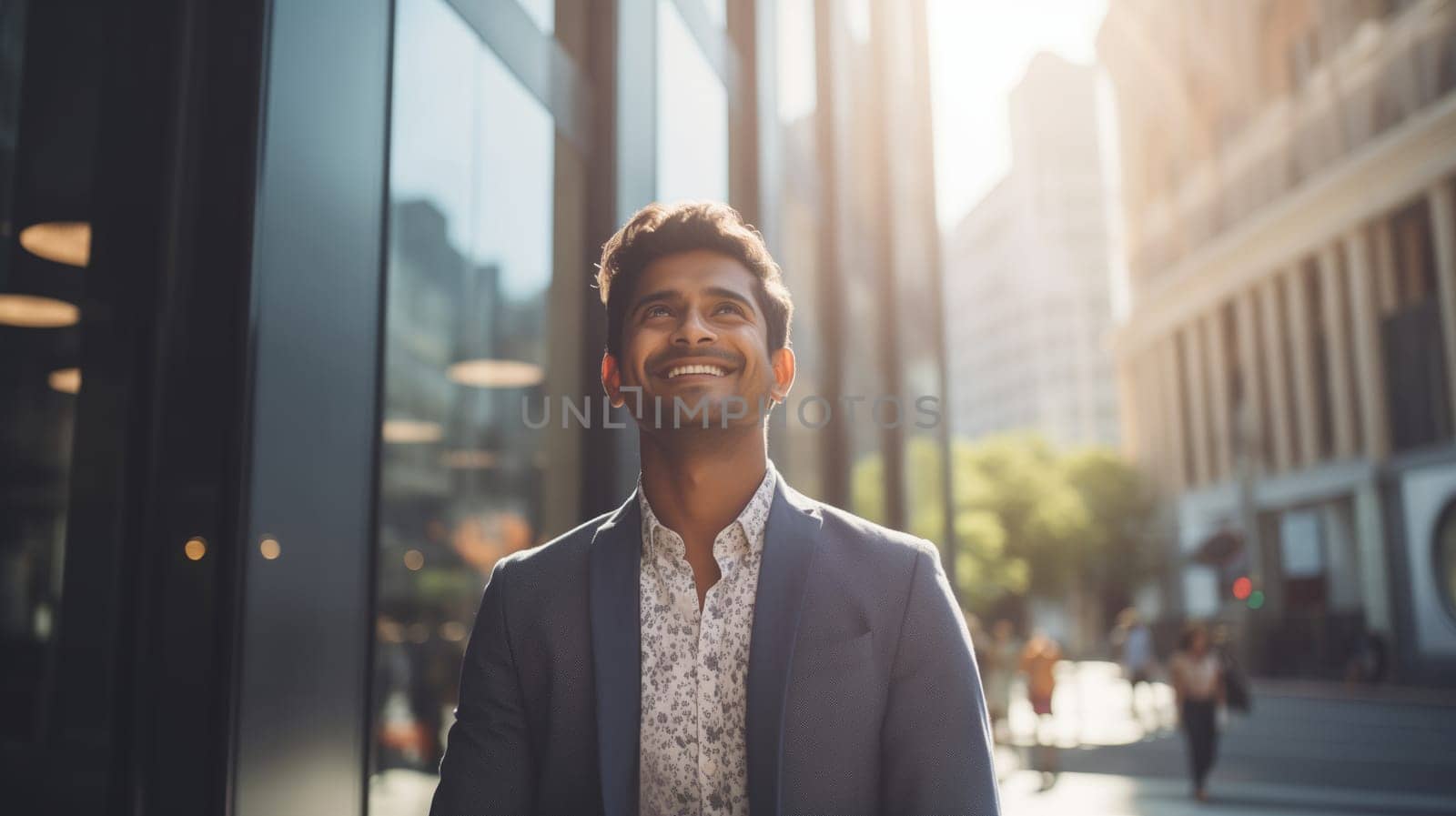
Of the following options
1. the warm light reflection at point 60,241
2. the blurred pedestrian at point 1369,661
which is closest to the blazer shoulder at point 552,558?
the warm light reflection at point 60,241

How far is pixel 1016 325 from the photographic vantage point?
120 metres

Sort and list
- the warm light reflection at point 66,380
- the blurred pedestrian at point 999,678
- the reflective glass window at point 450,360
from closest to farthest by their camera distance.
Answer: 1. the warm light reflection at point 66,380
2. the reflective glass window at point 450,360
3. the blurred pedestrian at point 999,678

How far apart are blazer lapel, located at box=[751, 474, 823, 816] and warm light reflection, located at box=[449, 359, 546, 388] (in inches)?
188

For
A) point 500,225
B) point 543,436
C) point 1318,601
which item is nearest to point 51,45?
point 500,225

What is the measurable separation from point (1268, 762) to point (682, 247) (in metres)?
18.4

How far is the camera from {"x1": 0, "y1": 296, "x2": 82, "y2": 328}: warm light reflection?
293 cm

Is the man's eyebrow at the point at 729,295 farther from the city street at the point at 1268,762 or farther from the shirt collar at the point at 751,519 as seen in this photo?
the city street at the point at 1268,762

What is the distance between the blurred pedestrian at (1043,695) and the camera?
1585cm

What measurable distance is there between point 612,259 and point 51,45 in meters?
1.73

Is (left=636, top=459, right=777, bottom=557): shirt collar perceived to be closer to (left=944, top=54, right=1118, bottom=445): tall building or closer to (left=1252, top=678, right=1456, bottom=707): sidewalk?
(left=1252, top=678, right=1456, bottom=707): sidewalk

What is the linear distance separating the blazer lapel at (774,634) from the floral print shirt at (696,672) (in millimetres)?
48

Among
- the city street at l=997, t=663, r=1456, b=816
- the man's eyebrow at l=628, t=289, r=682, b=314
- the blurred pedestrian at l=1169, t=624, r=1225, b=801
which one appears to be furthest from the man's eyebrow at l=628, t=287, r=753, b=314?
the blurred pedestrian at l=1169, t=624, r=1225, b=801

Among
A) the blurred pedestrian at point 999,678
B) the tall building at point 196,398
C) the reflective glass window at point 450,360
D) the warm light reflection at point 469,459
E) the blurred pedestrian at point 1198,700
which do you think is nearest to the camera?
the tall building at point 196,398

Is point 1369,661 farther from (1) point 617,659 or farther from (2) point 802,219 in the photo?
(1) point 617,659
